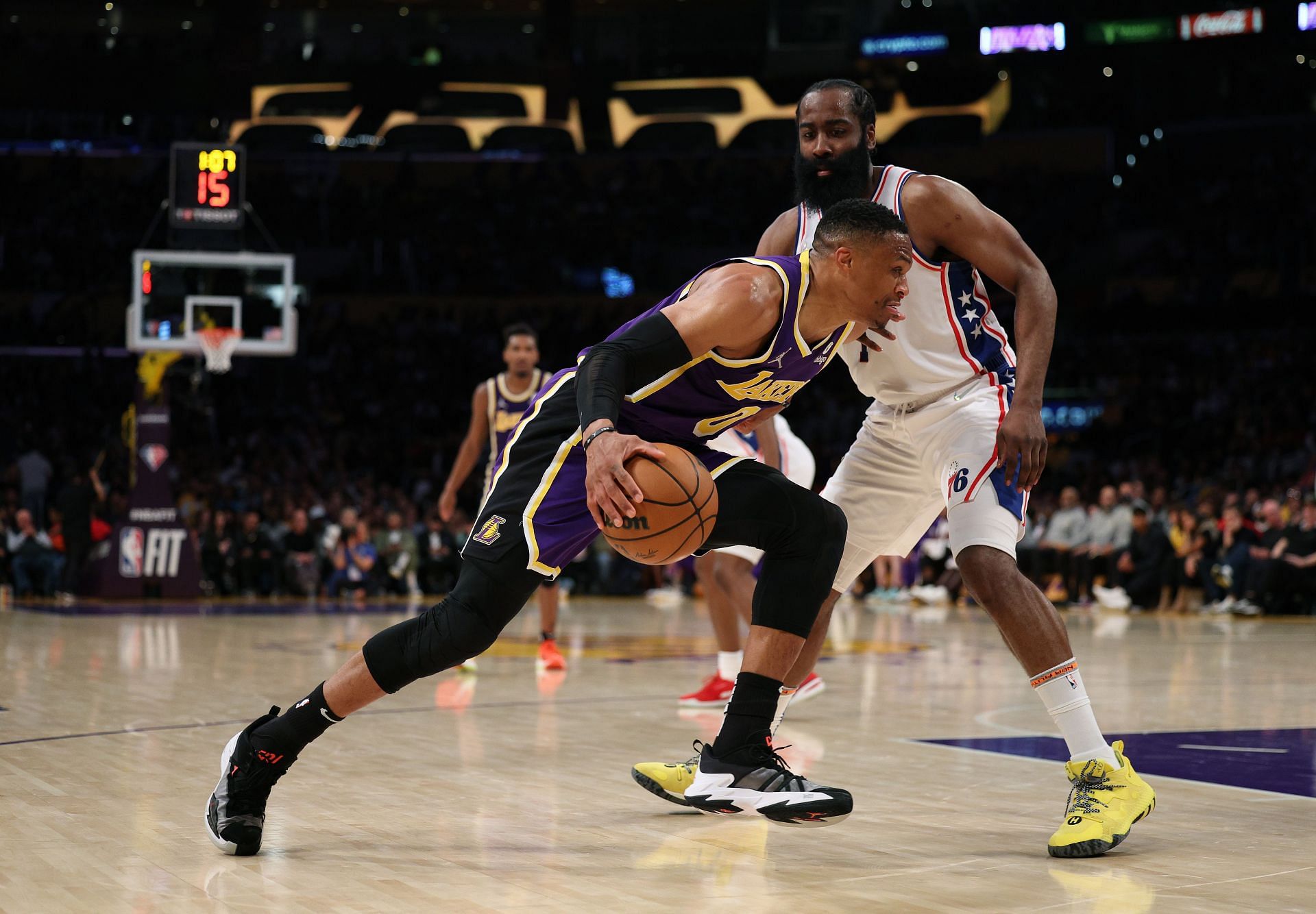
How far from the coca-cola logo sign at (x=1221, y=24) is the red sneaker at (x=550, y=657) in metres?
19.5

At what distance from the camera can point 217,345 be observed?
1570 cm

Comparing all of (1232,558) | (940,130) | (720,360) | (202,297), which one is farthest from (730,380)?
(940,130)

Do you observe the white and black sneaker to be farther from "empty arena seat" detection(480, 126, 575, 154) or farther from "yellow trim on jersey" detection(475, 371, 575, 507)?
"empty arena seat" detection(480, 126, 575, 154)

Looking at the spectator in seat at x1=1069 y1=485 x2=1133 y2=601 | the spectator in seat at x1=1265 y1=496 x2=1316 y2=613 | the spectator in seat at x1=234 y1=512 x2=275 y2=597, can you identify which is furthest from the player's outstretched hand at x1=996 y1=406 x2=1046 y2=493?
the spectator in seat at x1=234 y1=512 x2=275 y2=597

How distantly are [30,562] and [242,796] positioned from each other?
13.9 meters

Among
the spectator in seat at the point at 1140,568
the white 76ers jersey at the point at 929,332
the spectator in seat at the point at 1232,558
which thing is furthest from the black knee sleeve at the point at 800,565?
the spectator in seat at the point at 1140,568

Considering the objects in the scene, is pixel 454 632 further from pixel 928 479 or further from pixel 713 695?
pixel 713 695

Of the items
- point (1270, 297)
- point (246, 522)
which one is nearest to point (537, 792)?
point (246, 522)

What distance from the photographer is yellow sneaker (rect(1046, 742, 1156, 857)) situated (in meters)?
3.76

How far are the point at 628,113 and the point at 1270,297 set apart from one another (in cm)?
1409

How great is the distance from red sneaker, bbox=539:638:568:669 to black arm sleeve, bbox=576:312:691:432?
5255 mm

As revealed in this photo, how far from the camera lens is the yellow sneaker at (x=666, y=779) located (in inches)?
168

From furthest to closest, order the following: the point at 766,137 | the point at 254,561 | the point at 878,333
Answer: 1. the point at 766,137
2. the point at 254,561
3. the point at 878,333

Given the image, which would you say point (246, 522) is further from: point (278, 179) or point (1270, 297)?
point (1270, 297)
